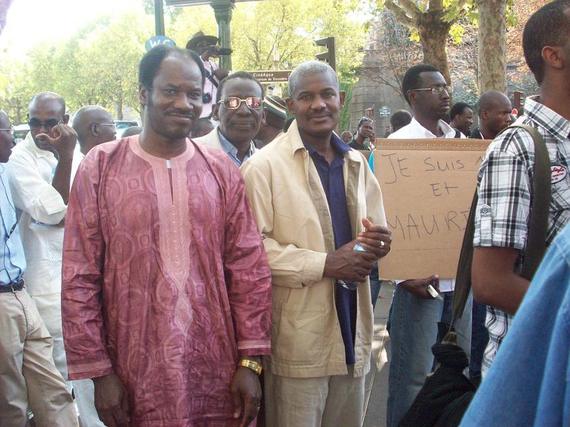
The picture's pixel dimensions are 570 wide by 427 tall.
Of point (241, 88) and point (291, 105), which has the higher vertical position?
point (241, 88)

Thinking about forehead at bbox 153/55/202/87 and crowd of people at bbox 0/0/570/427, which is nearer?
crowd of people at bbox 0/0/570/427

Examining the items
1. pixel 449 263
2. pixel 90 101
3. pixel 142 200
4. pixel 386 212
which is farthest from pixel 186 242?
pixel 90 101

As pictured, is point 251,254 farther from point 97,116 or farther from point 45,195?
point 97,116

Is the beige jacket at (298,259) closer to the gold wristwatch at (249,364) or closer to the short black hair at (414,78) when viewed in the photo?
the gold wristwatch at (249,364)

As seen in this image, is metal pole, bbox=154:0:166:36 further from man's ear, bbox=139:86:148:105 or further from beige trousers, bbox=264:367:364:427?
beige trousers, bbox=264:367:364:427

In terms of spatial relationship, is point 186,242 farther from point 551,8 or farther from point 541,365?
point 541,365

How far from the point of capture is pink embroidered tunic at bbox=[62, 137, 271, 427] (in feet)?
8.87

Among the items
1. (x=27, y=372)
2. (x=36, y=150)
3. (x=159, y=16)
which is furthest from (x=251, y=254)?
(x=159, y=16)

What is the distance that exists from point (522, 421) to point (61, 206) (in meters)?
3.49

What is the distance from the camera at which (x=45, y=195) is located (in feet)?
13.8

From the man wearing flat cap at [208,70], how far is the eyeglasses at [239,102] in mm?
2783

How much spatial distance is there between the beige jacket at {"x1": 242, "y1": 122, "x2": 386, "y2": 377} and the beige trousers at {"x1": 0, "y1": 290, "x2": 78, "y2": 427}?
166 centimetres

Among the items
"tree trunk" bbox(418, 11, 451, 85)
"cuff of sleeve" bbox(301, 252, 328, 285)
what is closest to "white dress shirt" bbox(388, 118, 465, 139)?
"cuff of sleeve" bbox(301, 252, 328, 285)

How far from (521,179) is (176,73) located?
144 cm
